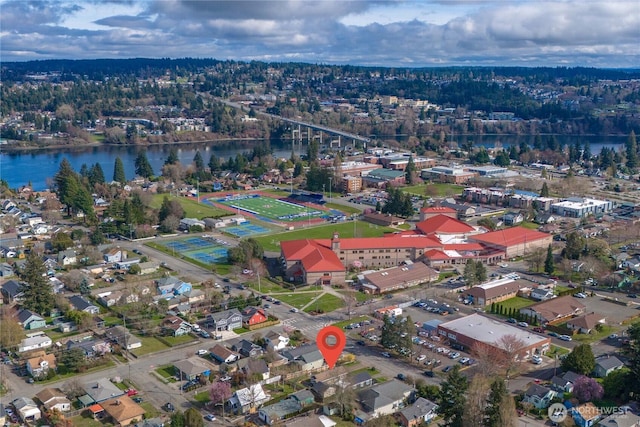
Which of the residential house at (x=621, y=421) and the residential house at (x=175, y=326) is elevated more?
the residential house at (x=621, y=421)

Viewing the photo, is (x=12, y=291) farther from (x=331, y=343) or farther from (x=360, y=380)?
(x=360, y=380)

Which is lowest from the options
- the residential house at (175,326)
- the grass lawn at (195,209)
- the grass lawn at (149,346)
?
the grass lawn at (195,209)

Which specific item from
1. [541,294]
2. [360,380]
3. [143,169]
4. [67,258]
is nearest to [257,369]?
[360,380]

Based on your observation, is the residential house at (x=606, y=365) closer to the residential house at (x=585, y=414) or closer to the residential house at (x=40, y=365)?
the residential house at (x=585, y=414)

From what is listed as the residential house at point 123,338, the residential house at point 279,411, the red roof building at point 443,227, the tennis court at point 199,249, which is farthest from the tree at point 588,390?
the tennis court at point 199,249

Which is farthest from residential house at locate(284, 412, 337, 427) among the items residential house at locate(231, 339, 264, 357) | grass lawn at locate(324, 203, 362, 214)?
grass lawn at locate(324, 203, 362, 214)

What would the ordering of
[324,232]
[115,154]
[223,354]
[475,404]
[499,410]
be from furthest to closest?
1. [115,154]
2. [324,232]
3. [223,354]
4. [475,404]
5. [499,410]
